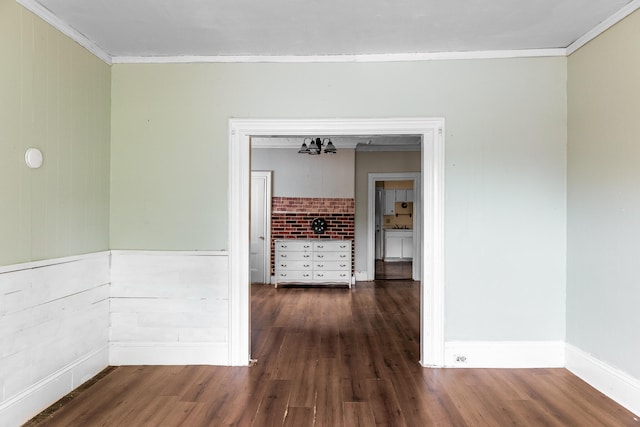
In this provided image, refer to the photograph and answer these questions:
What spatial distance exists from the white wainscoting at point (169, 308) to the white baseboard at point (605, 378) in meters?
2.77

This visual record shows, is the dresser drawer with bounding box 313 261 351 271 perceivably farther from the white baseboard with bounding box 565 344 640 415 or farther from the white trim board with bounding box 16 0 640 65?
the white trim board with bounding box 16 0 640 65

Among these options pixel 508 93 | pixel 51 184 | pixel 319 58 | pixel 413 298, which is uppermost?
pixel 319 58

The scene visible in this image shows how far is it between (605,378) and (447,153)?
1949 millimetres

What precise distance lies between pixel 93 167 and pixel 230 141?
3.55 feet

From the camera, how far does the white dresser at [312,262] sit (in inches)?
267

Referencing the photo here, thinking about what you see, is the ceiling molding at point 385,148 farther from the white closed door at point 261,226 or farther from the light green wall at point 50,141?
the light green wall at point 50,141

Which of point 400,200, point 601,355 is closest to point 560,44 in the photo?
point 601,355

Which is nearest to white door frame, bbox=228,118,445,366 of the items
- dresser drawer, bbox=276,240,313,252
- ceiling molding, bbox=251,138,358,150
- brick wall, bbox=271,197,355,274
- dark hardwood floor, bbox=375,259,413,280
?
dresser drawer, bbox=276,240,313,252

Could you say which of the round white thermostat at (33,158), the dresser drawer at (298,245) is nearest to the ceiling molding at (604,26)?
the round white thermostat at (33,158)

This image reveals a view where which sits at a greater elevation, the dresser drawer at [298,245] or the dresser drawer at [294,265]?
the dresser drawer at [298,245]

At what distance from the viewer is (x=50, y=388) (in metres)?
2.53

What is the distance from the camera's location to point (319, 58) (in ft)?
10.5

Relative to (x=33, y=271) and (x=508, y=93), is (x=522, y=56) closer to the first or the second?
(x=508, y=93)

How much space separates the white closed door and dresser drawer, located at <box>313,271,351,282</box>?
1.00 meters
